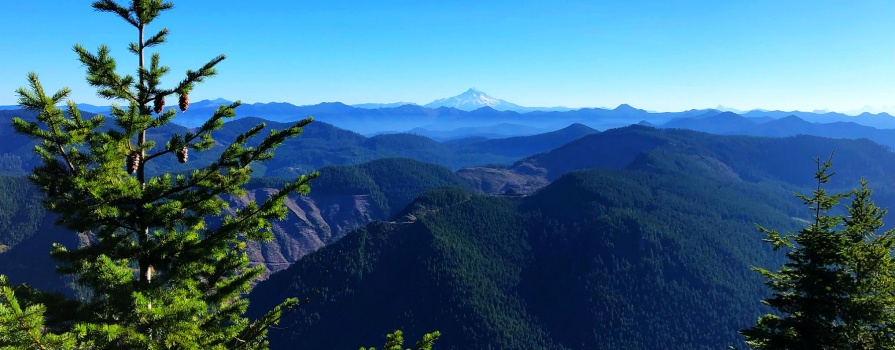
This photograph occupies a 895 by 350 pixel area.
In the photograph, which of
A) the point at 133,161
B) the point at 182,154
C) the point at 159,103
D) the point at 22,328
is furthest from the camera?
the point at 182,154

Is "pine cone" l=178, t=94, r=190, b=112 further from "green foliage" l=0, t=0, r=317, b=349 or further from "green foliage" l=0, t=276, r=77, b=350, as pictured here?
"green foliage" l=0, t=276, r=77, b=350

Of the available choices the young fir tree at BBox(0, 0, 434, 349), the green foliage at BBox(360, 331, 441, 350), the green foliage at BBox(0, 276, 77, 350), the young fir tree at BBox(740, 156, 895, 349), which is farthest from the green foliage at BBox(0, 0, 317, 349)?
the young fir tree at BBox(740, 156, 895, 349)

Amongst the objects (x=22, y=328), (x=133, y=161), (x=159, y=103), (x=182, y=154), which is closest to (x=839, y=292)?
(x=182, y=154)

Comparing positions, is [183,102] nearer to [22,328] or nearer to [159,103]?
[159,103]

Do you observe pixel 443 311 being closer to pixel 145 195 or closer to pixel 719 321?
pixel 719 321

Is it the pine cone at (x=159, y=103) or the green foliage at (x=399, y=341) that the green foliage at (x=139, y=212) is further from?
the green foliage at (x=399, y=341)

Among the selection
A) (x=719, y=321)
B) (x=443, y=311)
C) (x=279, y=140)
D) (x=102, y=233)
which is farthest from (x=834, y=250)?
(x=719, y=321)
